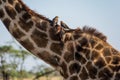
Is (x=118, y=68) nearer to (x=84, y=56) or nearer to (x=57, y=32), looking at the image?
(x=84, y=56)

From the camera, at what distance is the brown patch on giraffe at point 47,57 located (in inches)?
218

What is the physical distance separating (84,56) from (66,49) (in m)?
0.24

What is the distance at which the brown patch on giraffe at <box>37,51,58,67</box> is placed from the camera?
5527 millimetres

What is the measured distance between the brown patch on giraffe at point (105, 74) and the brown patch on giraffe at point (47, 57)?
57 centimetres

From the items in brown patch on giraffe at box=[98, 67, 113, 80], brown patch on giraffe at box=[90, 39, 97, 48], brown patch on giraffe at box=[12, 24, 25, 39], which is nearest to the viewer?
brown patch on giraffe at box=[98, 67, 113, 80]

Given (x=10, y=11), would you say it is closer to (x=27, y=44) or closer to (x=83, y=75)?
(x=27, y=44)

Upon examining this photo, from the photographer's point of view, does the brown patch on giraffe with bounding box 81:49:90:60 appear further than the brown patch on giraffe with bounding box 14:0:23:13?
No

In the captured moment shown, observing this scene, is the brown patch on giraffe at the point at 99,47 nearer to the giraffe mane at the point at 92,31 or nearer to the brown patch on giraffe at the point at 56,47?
the giraffe mane at the point at 92,31

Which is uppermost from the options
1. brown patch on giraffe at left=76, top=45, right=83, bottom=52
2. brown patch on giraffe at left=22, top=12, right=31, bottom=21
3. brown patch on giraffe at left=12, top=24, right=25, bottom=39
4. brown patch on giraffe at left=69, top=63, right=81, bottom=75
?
brown patch on giraffe at left=22, top=12, right=31, bottom=21

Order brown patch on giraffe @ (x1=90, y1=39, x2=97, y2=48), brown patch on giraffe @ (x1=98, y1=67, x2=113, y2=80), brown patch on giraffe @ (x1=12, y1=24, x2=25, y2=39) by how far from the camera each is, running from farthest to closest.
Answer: brown patch on giraffe @ (x1=90, y1=39, x2=97, y2=48) < brown patch on giraffe @ (x1=12, y1=24, x2=25, y2=39) < brown patch on giraffe @ (x1=98, y1=67, x2=113, y2=80)

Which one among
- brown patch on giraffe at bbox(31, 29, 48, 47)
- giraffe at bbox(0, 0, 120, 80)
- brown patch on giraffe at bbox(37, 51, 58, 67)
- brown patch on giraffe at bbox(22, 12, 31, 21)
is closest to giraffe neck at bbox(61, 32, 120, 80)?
giraffe at bbox(0, 0, 120, 80)

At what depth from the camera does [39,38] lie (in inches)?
221

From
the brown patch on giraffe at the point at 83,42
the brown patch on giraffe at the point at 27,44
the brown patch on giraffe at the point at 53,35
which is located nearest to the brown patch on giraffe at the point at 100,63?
the brown patch on giraffe at the point at 83,42

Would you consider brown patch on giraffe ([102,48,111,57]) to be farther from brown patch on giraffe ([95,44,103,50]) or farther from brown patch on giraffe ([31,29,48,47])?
brown patch on giraffe ([31,29,48,47])
